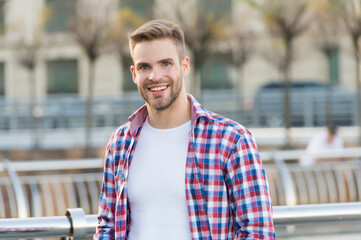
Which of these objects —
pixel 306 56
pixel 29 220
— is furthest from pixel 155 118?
pixel 306 56

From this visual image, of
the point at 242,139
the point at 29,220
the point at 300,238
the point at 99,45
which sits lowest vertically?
the point at 300,238

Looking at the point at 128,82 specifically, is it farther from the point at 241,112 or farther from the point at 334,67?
the point at 241,112

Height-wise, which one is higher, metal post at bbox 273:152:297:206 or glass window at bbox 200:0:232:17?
glass window at bbox 200:0:232:17

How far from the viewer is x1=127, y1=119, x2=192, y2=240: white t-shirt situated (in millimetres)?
2295

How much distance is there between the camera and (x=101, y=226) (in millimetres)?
2547

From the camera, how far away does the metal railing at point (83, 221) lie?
316cm

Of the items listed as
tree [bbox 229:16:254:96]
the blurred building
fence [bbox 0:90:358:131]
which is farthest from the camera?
the blurred building

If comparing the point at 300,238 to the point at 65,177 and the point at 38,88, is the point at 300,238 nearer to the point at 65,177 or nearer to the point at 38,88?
the point at 65,177

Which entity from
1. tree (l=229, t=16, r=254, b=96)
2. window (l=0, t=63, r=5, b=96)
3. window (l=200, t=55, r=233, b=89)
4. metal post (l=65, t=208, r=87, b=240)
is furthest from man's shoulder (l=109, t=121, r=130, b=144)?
window (l=0, t=63, r=5, b=96)

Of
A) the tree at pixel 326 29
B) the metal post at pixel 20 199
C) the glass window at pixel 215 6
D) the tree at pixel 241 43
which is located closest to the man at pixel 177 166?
the metal post at pixel 20 199

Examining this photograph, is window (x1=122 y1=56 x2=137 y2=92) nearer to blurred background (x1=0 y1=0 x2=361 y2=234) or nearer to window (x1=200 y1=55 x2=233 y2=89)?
blurred background (x1=0 y1=0 x2=361 y2=234)

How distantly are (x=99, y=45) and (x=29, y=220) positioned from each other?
55.3ft

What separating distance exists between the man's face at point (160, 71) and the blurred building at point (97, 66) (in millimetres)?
28742

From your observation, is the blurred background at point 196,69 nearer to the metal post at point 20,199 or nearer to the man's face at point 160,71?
the metal post at point 20,199
